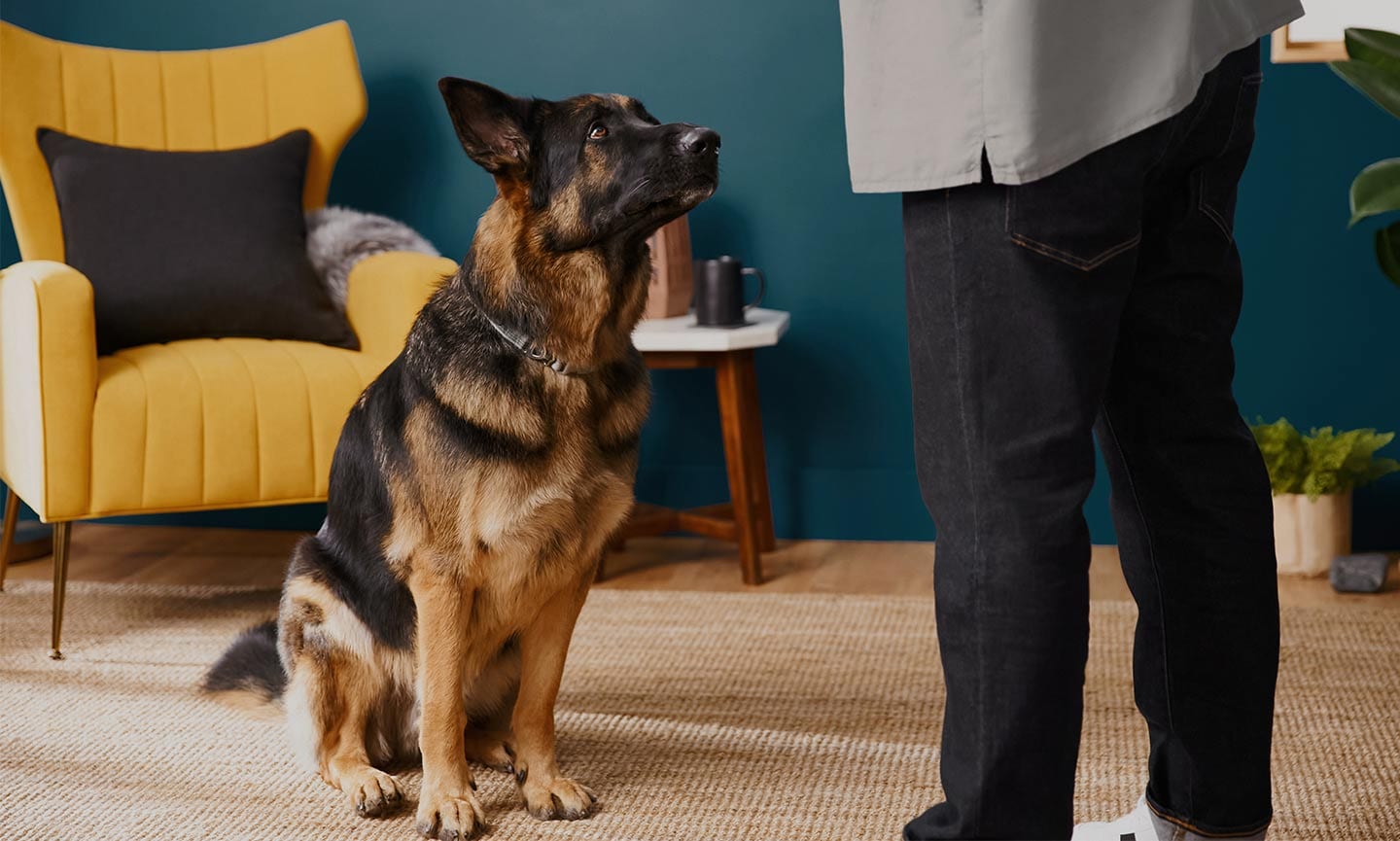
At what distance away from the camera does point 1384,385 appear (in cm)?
328

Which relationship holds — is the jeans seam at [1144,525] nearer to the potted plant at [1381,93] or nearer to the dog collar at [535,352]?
the potted plant at [1381,93]

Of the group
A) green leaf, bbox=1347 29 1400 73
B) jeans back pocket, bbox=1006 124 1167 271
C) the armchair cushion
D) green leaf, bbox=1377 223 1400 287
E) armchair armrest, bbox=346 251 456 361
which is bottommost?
the armchair cushion

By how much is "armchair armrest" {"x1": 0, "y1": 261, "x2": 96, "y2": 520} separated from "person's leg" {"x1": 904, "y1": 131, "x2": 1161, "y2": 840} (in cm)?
191

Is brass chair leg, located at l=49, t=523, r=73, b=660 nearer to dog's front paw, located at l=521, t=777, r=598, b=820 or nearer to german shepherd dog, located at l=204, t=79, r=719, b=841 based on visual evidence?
german shepherd dog, located at l=204, t=79, r=719, b=841

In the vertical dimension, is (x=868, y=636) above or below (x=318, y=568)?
below

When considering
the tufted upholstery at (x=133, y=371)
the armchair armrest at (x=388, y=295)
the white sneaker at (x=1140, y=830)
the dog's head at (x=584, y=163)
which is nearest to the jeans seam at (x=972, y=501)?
the white sneaker at (x=1140, y=830)

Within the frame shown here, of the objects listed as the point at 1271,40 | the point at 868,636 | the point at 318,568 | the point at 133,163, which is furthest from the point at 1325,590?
the point at 133,163

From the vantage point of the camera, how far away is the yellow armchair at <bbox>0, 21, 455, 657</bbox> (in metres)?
2.54

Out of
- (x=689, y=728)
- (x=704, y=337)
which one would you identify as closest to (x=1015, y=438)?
(x=689, y=728)

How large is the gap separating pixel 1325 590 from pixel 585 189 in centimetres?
200

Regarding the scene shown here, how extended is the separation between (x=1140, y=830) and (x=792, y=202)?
2.24m

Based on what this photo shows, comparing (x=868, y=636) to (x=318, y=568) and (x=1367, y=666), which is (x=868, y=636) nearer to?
(x=1367, y=666)

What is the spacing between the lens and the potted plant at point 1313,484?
3.01 metres

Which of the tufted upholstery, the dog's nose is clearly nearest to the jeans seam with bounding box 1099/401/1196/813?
the dog's nose
